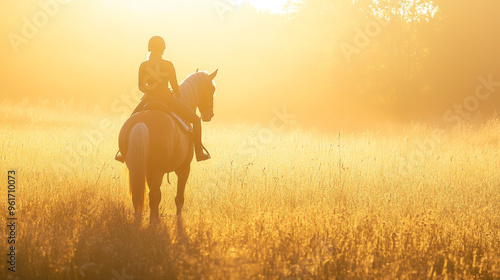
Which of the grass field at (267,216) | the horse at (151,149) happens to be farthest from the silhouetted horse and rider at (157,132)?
the grass field at (267,216)

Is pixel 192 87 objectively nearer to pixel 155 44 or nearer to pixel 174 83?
pixel 174 83

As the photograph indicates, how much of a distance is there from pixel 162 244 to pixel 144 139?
134 cm

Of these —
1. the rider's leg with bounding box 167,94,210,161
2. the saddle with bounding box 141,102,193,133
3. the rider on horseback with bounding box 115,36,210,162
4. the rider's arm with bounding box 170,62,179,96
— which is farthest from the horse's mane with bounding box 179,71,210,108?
the saddle with bounding box 141,102,193,133

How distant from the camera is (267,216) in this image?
22.9 ft

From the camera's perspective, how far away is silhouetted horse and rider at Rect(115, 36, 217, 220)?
614 centimetres

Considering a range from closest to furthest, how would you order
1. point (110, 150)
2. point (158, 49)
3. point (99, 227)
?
point (99, 227), point (158, 49), point (110, 150)

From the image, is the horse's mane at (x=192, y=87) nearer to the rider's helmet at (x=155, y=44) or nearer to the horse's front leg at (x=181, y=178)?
the rider's helmet at (x=155, y=44)

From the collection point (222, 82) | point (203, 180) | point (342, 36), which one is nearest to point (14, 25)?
point (222, 82)

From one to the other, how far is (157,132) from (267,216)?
6.05ft

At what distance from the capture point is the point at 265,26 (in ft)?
119

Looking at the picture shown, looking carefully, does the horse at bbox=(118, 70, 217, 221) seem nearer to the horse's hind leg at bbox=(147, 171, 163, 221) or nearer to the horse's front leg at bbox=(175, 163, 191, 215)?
the horse's hind leg at bbox=(147, 171, 163, 221)

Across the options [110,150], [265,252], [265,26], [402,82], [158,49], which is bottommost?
[265,252]

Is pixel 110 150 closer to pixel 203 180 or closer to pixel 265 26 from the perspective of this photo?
pixel 203 180

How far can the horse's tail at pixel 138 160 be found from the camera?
611 cm
